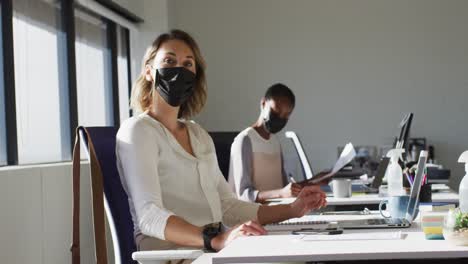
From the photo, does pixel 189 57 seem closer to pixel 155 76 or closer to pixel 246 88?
pixel 155 76

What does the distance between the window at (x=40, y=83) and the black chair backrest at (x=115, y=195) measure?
2027mm

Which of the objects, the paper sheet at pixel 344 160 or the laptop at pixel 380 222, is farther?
the paper sheet at pixel 344 160

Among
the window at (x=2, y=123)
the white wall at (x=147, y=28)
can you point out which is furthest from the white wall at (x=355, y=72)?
the window at (x=2, y=123)

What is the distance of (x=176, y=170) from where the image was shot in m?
2.77

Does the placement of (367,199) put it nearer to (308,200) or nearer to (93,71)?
(308,200)

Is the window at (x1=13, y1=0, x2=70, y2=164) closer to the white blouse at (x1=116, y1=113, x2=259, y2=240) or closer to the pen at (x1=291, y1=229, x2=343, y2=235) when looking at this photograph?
the white blouse at (x1=116, y1=113, x2=259, y2=240)

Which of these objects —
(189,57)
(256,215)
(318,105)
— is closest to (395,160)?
(256,215)

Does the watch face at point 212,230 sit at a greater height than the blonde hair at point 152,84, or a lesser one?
lesser

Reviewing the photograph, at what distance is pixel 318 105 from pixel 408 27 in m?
1.20

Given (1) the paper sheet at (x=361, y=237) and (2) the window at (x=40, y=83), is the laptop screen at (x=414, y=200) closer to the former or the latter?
(1) the paper sheet at (x=361, y=237)

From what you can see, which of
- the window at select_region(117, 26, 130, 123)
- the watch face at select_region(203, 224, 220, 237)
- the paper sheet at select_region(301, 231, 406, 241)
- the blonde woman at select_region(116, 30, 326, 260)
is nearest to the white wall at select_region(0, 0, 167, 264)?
the blonde woman at select_region(116, 30, 326, 260)

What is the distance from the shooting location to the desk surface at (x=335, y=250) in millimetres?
1811

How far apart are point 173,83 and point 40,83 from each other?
235 cm

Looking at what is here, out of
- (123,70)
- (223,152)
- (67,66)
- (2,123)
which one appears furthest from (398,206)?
(123,70)
